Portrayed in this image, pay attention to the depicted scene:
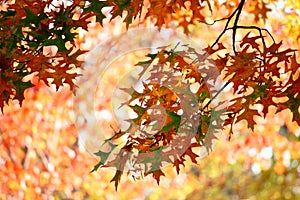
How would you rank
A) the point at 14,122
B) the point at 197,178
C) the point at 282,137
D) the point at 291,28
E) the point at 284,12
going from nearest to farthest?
1. the point at 291,28
2. the point at 284,12
3. the point at 14,122
4. the point at 282,137
5. the point at 197,178

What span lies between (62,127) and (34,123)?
8.1 inches

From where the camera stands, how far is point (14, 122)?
4129 mm

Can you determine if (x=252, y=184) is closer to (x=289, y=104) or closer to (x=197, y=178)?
(x=197, y=178)

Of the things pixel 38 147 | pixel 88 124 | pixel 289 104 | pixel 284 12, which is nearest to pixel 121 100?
pixel 88 124

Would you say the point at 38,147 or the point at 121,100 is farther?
the point at 121,100

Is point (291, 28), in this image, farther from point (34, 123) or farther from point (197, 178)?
point (197, 178)

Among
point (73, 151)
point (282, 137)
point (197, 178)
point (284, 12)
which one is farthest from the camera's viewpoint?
point (197, 178)

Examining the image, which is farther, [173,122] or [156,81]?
[156,81]

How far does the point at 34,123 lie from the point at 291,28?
185cm

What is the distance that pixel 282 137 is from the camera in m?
4.96

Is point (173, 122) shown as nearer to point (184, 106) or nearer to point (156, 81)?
point (184, 106)

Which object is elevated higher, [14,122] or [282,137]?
[14,122]

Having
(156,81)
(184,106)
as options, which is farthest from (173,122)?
(156,81)

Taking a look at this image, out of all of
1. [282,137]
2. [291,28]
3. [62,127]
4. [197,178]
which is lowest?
[197,178]
